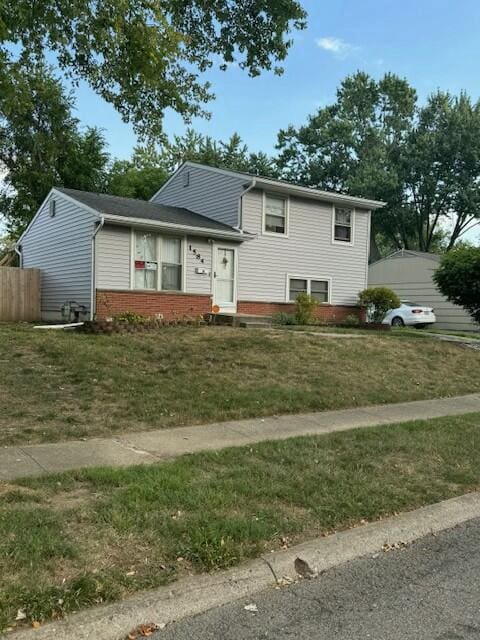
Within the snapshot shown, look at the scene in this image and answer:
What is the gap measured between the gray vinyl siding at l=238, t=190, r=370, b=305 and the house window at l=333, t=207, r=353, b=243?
27cm

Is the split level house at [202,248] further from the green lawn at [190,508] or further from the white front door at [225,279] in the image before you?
the green lawn at [190,508]

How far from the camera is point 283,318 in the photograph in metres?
18.3

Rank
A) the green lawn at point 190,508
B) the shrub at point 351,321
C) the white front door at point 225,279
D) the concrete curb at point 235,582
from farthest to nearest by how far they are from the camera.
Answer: the shrub at point 351,321
the white front door at point 225,279
the green lawn at point 190,508
the concrete curb at point 235,582

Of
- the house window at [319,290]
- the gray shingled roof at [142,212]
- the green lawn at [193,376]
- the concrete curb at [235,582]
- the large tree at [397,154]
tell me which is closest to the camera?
the concrete curb at [235,582]

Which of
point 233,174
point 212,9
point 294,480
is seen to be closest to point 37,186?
point 233,174

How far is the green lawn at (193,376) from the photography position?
23.3 feet

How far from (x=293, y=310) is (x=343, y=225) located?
4.18 meters

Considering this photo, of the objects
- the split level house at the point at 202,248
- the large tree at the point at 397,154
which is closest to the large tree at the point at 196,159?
the large tree at the point at 397,154

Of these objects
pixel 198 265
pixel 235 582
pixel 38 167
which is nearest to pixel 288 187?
pixel 198 265

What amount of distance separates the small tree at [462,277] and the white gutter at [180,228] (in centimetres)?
614

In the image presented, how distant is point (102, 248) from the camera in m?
15.3

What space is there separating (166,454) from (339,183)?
39.4 m

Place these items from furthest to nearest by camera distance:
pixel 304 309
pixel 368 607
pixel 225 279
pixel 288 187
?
1. pixel 288 187
2. pixel 304 309
3. pixel 225 279
4. pixel 368 607

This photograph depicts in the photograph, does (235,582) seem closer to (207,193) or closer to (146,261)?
(146,261)
